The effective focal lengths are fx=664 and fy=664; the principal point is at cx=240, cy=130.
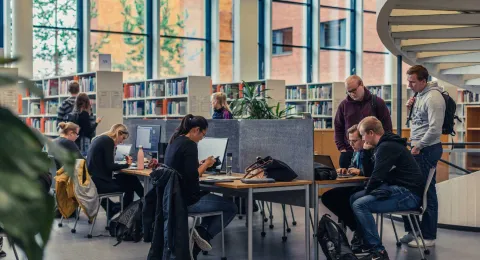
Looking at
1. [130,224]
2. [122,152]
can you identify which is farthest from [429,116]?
[122,152]

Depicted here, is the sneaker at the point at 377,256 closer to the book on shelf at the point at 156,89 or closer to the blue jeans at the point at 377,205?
the blue jeans at the point at 377,205

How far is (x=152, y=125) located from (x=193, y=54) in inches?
287

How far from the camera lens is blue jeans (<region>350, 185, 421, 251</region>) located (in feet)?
14.5

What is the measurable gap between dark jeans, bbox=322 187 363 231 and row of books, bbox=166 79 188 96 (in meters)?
6.49

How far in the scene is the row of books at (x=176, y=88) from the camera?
11242mm

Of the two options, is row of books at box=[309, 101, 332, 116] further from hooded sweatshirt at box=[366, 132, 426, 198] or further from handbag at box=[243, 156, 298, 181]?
handbag at box=[243, 156, 298, 181]

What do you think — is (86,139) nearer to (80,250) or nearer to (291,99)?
(80,250)

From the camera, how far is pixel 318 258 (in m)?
4.69

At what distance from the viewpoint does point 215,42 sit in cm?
1362

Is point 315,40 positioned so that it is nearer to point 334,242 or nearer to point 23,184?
point 334,242

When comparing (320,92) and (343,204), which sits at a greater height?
(320,92)

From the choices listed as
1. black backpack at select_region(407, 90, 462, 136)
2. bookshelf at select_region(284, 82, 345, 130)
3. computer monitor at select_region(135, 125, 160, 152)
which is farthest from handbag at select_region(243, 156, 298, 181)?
bookshelf at select_region(284, 82, 345, 130)

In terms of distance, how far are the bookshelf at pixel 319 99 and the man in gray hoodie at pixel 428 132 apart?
26.7ft

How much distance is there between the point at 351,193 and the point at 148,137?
2307mm
